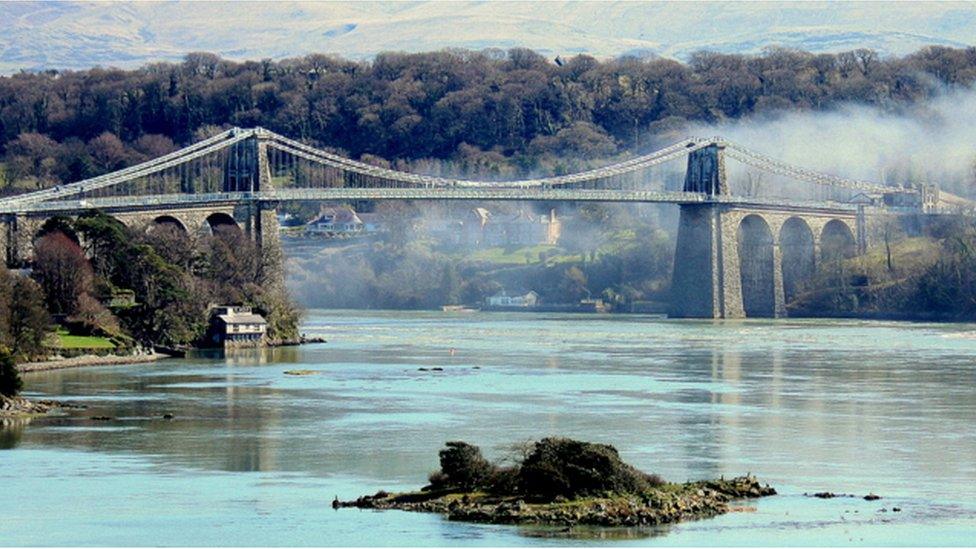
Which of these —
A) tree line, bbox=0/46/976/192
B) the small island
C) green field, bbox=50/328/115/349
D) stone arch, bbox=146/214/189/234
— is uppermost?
tree line, bbox=0/46/976/192

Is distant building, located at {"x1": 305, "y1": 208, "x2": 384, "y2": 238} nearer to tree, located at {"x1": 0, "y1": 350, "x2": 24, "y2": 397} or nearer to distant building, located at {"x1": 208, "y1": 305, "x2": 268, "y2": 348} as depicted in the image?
distant building, located at {"x1": 208, "y1": 305, "x2": 268, "y2": 348}

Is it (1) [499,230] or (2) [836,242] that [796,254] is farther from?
(1) [499,230]

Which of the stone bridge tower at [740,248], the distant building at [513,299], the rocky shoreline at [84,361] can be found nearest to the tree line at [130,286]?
the rocky shoreline at [84,361]

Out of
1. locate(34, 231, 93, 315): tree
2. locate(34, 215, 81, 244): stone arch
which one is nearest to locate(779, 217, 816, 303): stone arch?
locate(34, 215, 81, 244): stone arch

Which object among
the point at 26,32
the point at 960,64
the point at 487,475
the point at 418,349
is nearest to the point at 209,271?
the point at 418,349

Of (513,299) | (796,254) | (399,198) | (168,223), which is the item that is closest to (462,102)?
(513,299)

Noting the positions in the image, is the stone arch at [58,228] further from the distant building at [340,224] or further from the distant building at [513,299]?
the distant building at [340,224]
